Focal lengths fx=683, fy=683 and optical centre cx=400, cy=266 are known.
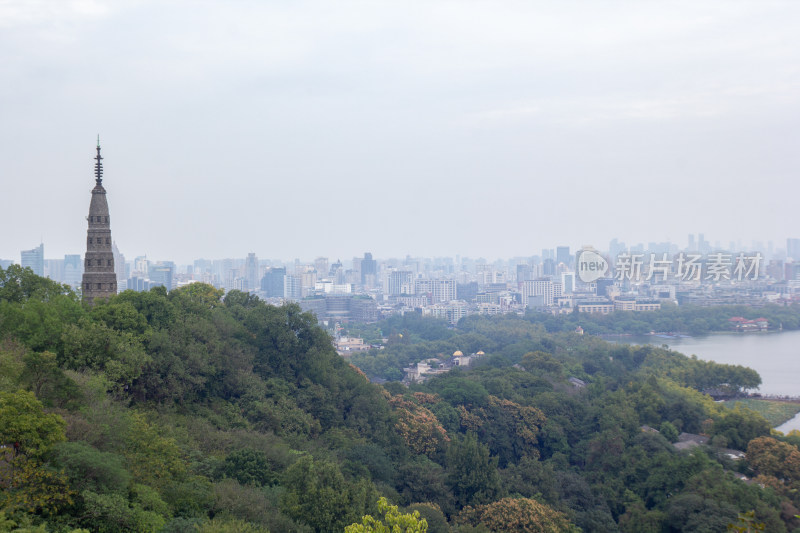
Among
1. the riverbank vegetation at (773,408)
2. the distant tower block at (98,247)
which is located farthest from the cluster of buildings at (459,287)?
the distant tower block at (98,247)

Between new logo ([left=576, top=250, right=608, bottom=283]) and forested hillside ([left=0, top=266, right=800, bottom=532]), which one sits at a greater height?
new logo ([left=576, top=250, right=608, bottom=283])

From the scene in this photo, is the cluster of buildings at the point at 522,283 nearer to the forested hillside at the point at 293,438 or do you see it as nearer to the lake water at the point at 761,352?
the lake water at the point at 761,352

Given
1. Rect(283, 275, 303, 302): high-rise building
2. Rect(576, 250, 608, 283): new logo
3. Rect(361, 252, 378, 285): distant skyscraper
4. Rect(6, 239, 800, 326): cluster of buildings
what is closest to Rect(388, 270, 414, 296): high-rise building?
Rect(6, 239, 800, 326): cluster of buildings

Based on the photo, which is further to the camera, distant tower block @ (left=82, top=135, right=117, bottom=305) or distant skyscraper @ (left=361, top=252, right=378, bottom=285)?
distant skyscraper @ (left=361, top=252, right=378, bottom=285)

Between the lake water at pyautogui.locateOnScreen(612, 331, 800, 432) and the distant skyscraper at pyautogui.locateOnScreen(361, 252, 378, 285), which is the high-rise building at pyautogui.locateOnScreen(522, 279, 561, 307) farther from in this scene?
the distant skyscraper at pyautogui.locateOnScreen(361, 252, 378, 285)

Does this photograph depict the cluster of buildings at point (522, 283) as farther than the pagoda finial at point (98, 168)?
Yes

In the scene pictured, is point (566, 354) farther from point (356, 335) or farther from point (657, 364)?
point (356, 335)

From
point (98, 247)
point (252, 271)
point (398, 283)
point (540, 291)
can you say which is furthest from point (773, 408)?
point (252, 271)

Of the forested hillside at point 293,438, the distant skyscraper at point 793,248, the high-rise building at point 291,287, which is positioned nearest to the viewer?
the forested hillside at point 293,438

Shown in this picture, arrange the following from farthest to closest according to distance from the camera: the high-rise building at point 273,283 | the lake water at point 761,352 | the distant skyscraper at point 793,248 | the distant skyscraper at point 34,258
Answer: the high-rise building at point 273,283 → the distant skyscraper at point 793,248 → the distant skyscraper at point 34,258 → the lake water at point 761,352
